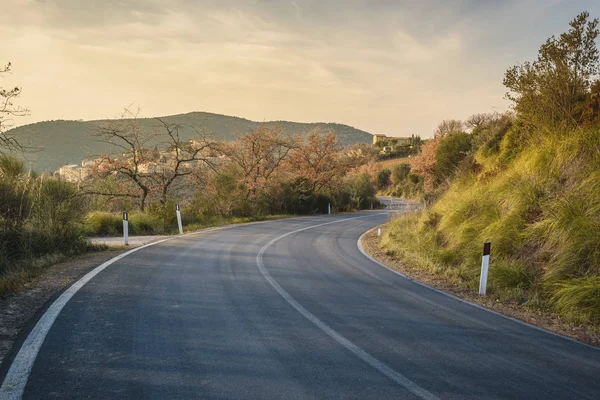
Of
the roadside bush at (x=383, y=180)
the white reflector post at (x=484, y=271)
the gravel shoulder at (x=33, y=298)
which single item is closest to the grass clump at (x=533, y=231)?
the white reflector post at (x=484, y=271)

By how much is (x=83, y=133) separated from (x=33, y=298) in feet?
169

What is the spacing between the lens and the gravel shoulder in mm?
4238

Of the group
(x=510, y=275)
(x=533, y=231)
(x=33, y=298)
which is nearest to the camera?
A: (x=33, y=298)

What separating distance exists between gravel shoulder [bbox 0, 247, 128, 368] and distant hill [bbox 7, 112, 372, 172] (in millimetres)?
2860

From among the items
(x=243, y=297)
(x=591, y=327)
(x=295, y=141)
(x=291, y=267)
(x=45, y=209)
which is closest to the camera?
(x=591, y=327)

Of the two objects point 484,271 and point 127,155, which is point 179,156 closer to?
point 127,155

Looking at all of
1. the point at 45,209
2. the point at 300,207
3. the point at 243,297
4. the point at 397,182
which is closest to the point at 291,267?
the point at 243,297

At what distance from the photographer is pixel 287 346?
4.17 m

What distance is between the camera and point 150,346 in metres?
4.04

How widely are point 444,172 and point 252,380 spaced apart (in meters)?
19.0

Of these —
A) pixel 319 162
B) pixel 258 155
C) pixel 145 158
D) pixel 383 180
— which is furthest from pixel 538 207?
pixel 383 180

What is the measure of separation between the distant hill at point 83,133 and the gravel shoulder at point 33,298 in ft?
9.38

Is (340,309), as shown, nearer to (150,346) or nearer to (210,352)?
(210,352)

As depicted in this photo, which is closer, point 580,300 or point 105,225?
point 580,300
